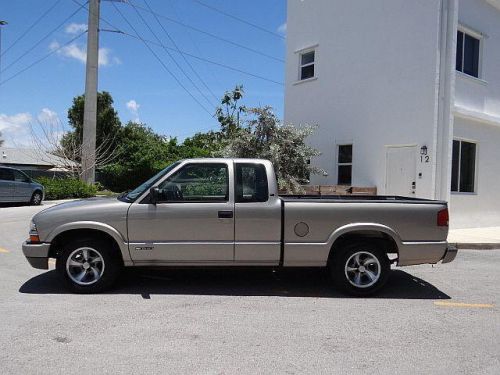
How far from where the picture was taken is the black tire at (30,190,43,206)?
21453 mm

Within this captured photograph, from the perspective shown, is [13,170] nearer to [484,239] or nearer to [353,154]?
[353,154]

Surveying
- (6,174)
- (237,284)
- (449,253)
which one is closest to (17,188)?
(6,174)

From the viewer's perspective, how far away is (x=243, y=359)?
4.30 meters

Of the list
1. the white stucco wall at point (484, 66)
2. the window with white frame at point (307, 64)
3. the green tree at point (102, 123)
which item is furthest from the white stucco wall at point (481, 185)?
the green tree at point (102, 123)

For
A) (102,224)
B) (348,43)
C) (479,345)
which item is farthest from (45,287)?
(348,43)

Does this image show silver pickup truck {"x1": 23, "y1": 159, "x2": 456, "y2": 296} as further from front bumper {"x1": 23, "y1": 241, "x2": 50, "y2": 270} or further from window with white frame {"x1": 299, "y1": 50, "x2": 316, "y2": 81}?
window with white frame {"x1": 299, "y1": 50, "x2": 316, "y2": 81}

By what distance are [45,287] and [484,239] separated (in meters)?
10.5

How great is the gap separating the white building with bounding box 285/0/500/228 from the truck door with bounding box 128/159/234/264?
29.2 feet

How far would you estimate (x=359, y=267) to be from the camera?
656 centimetres

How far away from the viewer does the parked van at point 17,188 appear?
19.9m

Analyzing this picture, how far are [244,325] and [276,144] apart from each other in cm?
1026

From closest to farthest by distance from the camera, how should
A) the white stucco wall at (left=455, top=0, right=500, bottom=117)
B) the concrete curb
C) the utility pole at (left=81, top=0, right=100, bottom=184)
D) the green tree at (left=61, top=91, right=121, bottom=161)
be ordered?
the concrete curb < the white stucco wall at (left=455, top=0, right=500, bottom=117) < the utility pole at (left=81, top=0, right=100, bottom=184) < the green tree at (left=61, top=91, right=121, bottom=161)

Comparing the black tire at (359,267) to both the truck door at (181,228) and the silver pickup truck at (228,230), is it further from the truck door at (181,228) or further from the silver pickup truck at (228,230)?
the truck door at (181,228)

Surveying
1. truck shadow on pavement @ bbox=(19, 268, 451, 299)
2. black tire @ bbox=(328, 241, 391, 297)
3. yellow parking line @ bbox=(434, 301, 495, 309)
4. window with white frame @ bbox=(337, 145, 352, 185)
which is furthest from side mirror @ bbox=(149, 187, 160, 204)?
window with white frame @ bbox=(337, 145, 352, 185)
